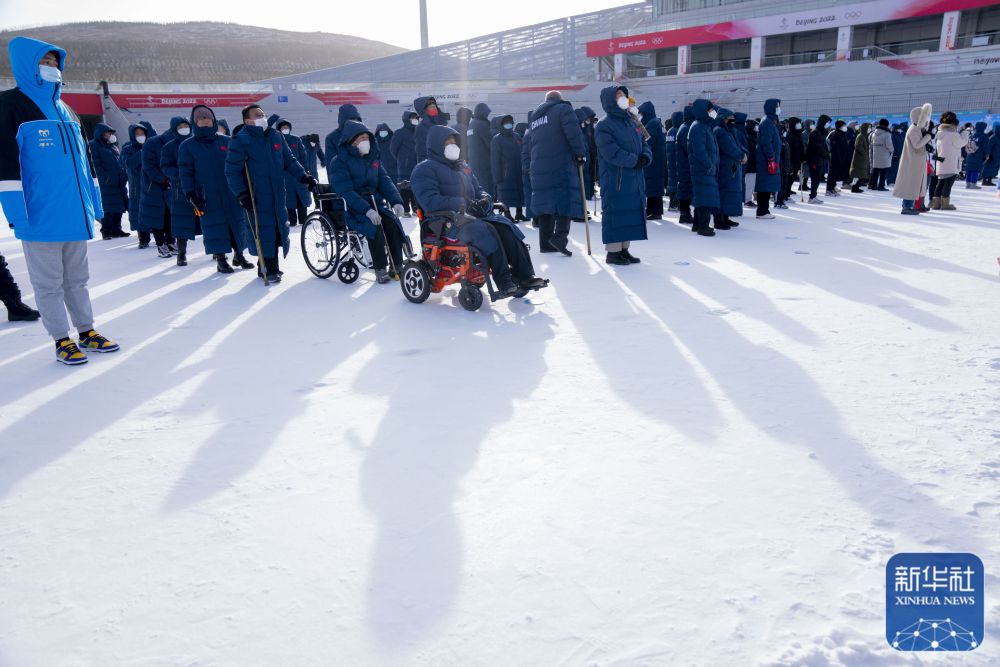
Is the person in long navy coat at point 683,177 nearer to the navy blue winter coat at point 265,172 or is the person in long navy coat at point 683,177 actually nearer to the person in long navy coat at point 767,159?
the person in long navy coat at point 767,159

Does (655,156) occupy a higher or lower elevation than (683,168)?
higher

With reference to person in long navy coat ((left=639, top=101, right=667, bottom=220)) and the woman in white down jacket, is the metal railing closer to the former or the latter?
the woman in white down jacket

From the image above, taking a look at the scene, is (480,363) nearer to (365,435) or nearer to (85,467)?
(365,435)

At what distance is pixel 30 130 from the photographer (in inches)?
129

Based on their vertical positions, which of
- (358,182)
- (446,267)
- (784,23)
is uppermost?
(784,23)

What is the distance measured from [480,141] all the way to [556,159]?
3.15 m

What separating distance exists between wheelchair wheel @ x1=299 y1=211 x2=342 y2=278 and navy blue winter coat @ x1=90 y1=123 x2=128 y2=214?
4.14 metres

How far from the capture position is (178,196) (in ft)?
21.4

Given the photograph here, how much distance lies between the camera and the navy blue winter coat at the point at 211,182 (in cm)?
585

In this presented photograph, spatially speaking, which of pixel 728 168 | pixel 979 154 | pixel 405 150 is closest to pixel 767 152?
pixel 728 168

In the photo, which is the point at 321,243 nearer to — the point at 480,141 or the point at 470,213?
the point at 470,213

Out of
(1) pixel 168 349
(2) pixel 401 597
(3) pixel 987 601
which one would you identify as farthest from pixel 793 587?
(1) pixel 168 349

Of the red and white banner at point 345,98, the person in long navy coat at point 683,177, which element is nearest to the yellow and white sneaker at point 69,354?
the person in long navy coat at point 683,177

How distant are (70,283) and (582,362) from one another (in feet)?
9.74
